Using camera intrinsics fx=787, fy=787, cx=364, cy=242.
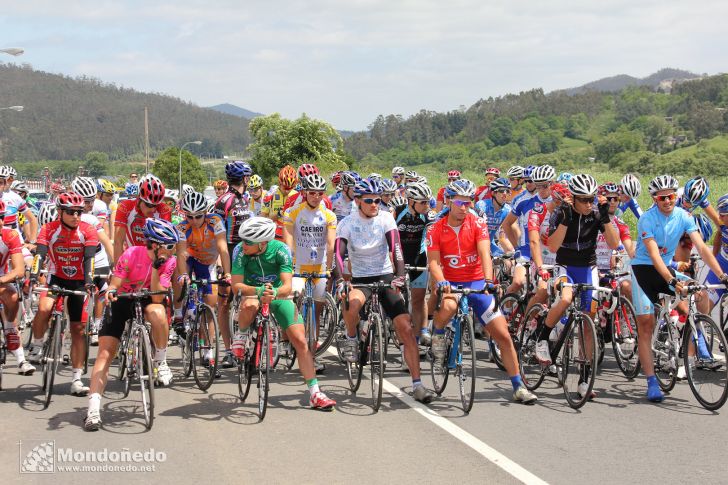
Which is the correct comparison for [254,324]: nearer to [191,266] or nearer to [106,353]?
[106,353]

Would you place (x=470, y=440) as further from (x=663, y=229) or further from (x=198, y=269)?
(x=198, y=269)

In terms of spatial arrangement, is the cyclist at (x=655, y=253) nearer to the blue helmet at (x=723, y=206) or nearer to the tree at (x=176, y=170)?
the blue helmet at (x=723, y=206)

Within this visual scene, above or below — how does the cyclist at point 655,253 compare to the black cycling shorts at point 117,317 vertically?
above

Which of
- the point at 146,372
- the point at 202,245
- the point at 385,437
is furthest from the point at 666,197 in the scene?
the point at 146,372

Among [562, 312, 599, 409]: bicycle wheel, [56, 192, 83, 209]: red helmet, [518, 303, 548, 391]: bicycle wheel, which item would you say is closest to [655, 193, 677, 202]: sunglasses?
[562, 312, 599, 409]: bicycle wheel

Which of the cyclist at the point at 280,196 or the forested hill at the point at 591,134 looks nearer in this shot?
the cyclist at the point at 280,196

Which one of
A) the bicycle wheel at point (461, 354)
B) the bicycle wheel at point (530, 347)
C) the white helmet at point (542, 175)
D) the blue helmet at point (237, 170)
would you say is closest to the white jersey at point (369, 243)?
the bicycle wheel at point (461, 354)

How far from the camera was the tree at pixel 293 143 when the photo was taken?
88.2 m

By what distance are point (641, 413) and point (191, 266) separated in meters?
5.65

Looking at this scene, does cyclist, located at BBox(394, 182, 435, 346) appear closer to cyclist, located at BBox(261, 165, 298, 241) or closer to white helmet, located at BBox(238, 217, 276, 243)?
cyclist, located at BBox(261, 165, 298, 241)

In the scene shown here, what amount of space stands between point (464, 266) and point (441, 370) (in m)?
1.17

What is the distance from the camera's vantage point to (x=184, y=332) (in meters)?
9.76

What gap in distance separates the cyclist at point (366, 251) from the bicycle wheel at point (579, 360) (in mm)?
1590

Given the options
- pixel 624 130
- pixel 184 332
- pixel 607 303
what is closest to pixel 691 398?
pixel 607 303
